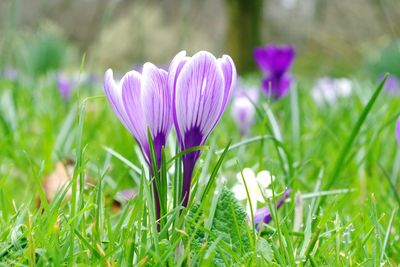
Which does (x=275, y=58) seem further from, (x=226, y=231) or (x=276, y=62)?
(x=226, y=231)

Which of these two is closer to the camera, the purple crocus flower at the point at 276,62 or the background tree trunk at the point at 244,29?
the purple crocus flower at the point at 276,62

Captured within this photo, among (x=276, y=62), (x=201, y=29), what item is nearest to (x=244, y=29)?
(x=201, y=29)

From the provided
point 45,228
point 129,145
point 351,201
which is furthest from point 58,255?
point 129,145

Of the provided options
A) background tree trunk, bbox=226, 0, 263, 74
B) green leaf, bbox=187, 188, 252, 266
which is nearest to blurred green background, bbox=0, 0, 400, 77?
background tree trunk, bbox=226, 0, 263, 74

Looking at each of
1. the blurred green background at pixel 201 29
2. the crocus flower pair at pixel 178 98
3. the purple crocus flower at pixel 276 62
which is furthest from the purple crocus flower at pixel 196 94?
the blurred green background at pixel 201 29

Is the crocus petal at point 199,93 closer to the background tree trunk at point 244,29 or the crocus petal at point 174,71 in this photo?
the crocus petal at point 174,71

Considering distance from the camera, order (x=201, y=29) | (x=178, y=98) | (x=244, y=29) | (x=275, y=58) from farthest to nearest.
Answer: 1. (x=201, y=29)
2. (x=244, y=29)
3. (x=275, y=58)
4. (x=178, y=98)

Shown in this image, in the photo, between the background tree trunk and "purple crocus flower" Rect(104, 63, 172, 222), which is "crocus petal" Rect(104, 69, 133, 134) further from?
the background tree trunk

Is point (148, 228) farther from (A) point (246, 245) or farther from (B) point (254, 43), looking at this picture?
(B) point (254, 43)
